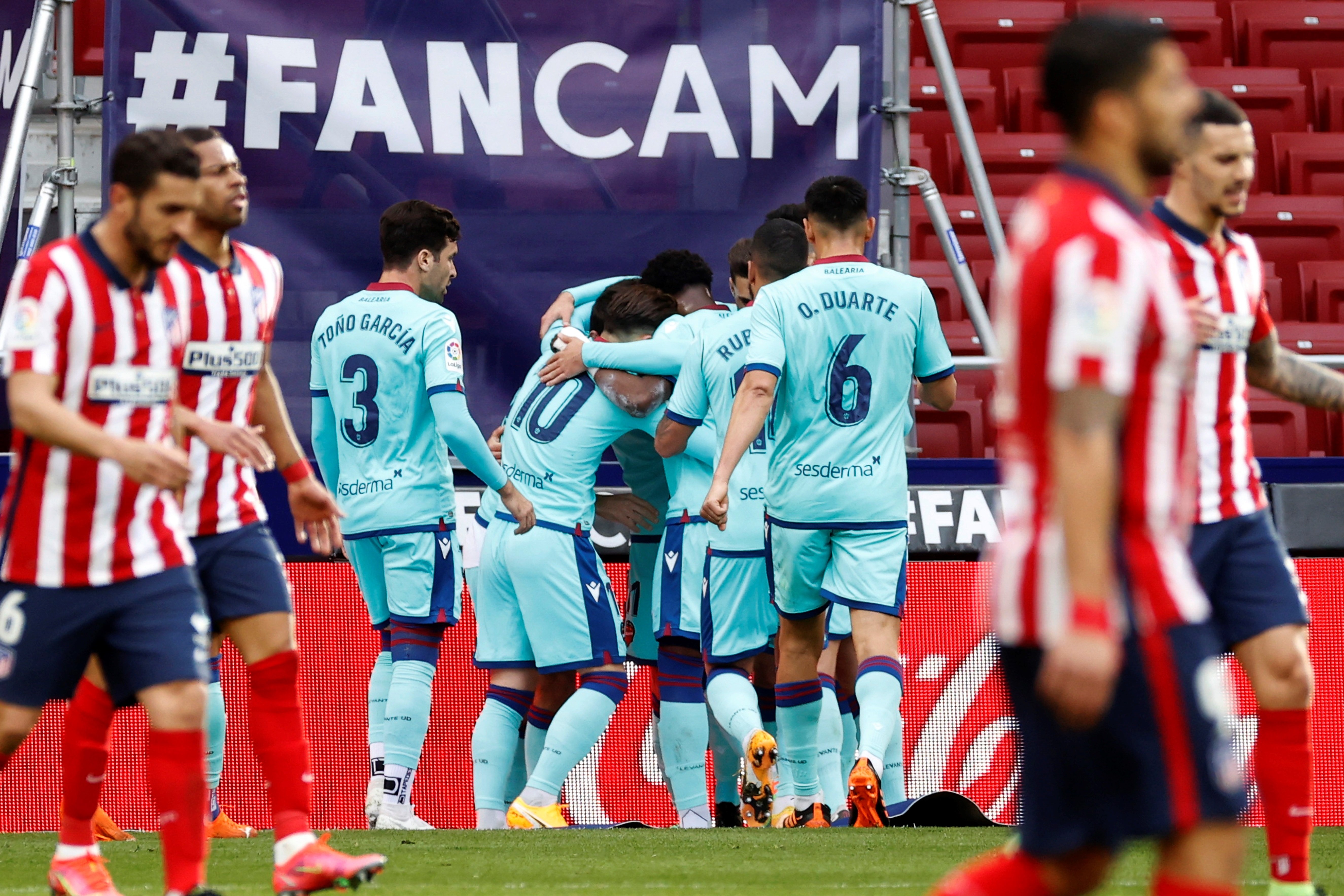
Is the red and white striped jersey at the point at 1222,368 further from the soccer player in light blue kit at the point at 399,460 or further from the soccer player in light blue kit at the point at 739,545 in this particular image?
the soccer player in light blue kit at the point at 399,460

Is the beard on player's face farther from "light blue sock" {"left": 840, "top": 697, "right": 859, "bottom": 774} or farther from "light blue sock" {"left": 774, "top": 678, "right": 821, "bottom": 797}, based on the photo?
"light blue sock" {"left": 840, "top": 697, "right": 859, "bottom": 774}

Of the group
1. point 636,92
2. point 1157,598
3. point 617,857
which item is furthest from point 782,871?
point 636,92

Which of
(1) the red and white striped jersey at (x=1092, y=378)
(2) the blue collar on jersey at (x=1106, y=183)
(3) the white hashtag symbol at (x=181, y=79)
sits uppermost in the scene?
(3) the white hashtag symbol at (x=181, y=79)

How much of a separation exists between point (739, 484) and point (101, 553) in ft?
11.7

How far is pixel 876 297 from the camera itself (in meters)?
6.21

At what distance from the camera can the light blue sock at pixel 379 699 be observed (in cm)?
688

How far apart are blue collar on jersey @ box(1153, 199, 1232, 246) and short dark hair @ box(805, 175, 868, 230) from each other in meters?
1.98

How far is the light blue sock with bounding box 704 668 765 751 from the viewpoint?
21.6 ft

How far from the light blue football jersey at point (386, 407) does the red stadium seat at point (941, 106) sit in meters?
5.62

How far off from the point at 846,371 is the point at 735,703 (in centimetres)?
132

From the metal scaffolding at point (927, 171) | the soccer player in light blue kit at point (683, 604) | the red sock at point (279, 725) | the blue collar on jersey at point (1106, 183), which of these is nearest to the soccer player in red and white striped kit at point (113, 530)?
the red sock at point (279, 725)

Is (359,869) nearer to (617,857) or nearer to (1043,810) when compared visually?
(617,857)

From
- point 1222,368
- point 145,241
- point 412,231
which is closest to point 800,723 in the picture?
point 412,231

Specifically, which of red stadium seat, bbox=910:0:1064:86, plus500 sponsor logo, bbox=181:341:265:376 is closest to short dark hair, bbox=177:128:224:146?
plus500 sponsor logo, bbox=181:341:265:376
